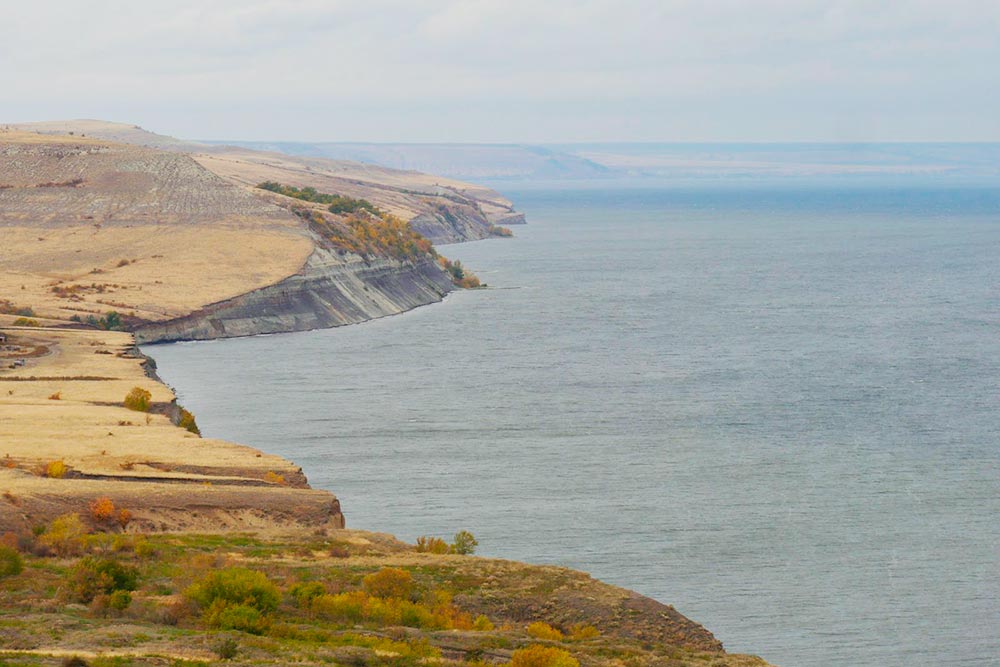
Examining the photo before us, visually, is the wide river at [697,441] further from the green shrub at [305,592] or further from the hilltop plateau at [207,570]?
the green shrub at [305,592]

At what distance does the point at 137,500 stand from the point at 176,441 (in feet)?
29.4

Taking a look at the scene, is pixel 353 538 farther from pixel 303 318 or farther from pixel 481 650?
pixel 303 318

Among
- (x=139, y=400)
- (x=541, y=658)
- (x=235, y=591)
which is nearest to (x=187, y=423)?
(x=139, y=400)

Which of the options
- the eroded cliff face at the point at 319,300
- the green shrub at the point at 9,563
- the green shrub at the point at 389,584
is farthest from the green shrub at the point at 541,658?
the eroded cliff face at the point at 319,300

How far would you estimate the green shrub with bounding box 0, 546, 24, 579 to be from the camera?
3238cm

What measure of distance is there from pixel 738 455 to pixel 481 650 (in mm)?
30712

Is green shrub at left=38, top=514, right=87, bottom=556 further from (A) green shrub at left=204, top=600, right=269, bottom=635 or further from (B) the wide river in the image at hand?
(B) the wide river

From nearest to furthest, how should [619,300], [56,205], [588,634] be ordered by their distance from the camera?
[588,634], [619,300], [56,205]

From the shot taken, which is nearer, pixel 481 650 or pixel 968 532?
pixel 481 650

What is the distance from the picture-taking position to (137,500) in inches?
1613

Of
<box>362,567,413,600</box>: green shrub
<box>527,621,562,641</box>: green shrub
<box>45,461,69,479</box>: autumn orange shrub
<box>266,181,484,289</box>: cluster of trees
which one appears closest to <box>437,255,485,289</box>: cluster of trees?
<box>266,181,484,289</box>: cluster of trees

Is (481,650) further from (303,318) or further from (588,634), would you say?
(303,318)

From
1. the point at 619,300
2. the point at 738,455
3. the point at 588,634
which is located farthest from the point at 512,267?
the point at 588,634

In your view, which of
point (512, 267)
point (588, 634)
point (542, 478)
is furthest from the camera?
point (512, 267)
